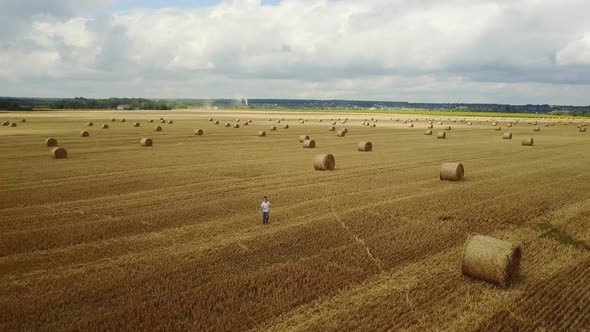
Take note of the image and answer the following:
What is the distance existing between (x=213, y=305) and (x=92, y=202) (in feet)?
33.1

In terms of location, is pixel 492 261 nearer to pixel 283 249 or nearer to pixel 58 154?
pixel 283 249

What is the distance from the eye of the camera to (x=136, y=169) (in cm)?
2447

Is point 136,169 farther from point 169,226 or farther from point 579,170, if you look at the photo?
point 579,170

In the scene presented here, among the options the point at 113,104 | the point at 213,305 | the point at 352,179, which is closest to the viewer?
the point at 213,305

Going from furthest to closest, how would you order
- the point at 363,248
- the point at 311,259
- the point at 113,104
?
1. the point at 113,104
2. the point at 363,248
3. the point at 311,259

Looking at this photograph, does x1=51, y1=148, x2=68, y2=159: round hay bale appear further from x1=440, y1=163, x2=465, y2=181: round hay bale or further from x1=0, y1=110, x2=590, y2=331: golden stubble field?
x1=440, y1=163, x2=465, y2=181: round hay bale

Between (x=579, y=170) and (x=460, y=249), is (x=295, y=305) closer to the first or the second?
(x=460, y=249)

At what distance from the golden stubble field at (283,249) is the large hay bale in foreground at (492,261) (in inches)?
11.1

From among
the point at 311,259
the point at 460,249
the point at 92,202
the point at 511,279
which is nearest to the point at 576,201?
the point at 460,249

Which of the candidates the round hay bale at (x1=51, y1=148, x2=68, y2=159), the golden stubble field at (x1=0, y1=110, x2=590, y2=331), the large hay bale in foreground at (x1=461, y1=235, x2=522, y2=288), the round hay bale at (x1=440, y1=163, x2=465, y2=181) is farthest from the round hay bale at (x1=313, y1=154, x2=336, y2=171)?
the round hay bale at (x1=51, y1=148, x2=68, y2=159)

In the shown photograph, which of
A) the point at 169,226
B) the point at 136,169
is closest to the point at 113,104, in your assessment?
the point at 136,169

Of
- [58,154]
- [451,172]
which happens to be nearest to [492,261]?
[451,172]

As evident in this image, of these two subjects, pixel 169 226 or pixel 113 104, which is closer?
pixel 169 226

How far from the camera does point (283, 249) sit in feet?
39.5
